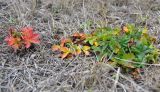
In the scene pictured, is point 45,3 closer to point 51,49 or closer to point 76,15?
point 76,15

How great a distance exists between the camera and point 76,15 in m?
2.27

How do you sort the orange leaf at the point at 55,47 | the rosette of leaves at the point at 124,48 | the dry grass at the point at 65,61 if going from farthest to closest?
the orange leaf at the point at 55,47
the rosette of leaves at the point at 124,48
the dry grass at the point at 65,61

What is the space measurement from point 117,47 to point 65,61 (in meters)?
0.31

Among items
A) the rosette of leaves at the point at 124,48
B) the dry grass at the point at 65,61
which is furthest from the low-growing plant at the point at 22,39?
the rosette of leaves at the point at 124,48

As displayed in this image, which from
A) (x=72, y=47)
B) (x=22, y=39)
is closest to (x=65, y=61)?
(x=72, y=47)

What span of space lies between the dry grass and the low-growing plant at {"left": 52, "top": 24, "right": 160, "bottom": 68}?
2.2 inches

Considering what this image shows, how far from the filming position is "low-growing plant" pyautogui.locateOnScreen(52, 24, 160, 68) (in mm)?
1688

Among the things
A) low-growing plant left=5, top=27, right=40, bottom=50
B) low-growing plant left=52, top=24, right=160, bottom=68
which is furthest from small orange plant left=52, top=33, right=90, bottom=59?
low-growing plant left=5, top=27, right=40, bottom=50

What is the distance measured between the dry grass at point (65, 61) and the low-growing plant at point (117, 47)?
0.18 ft

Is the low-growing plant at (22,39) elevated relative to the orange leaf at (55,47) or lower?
elevated

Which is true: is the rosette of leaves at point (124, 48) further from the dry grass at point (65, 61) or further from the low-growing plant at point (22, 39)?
the low-growing plant at point (22, 39)

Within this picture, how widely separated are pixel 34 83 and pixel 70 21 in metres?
0.73

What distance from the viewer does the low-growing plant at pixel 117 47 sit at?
1.69 meters

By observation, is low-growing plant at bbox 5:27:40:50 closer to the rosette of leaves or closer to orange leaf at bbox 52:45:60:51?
orange leaf at bbox 52:45:60:51
